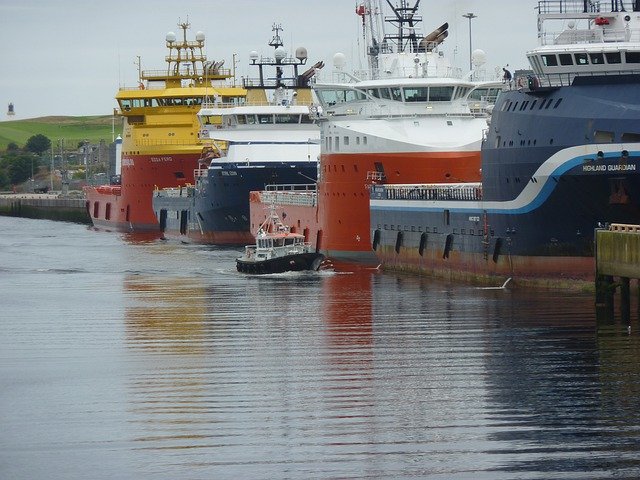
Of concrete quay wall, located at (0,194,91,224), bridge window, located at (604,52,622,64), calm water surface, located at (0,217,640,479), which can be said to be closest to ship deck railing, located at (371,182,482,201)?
calm water surface, located at (0,217,640,479)

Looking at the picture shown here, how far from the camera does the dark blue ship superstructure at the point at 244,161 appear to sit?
8144 centimetres

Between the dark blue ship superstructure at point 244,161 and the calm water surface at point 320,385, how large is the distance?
29.8 meters

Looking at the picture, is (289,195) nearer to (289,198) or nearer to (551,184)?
(289,198)

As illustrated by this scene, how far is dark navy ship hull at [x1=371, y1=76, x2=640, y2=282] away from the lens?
41.9m

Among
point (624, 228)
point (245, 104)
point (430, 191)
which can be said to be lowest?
point (624, 228)

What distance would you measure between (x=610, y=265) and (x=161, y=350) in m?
11.3

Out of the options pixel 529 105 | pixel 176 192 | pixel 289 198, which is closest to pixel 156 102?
pixel 176 192

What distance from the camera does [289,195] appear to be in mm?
73625

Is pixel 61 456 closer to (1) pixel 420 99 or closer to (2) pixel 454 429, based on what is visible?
(2) pixel 454 429

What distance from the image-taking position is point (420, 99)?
202 feet

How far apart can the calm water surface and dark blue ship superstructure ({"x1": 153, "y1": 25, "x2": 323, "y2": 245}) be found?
97.9 feet

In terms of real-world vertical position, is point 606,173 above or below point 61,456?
above

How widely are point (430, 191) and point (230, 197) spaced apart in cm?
3021

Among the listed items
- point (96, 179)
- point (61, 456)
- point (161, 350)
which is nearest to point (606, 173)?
point (161, 350)
